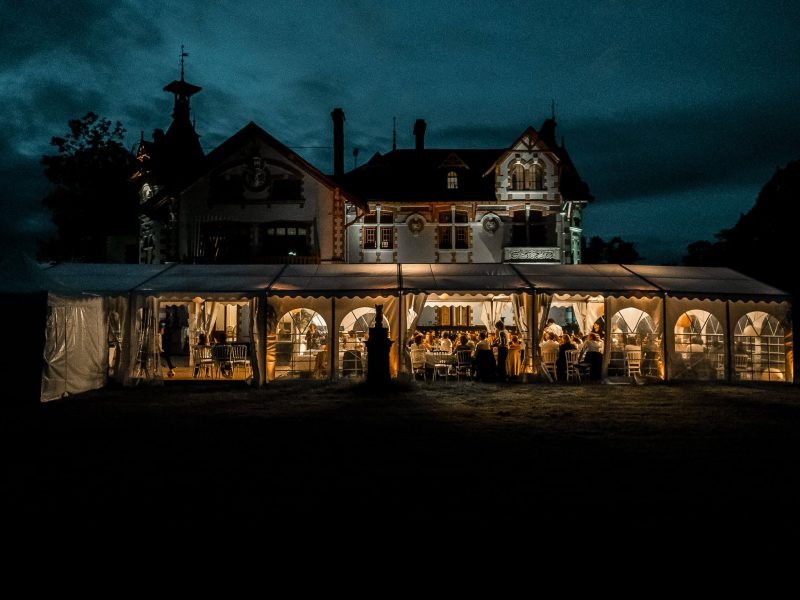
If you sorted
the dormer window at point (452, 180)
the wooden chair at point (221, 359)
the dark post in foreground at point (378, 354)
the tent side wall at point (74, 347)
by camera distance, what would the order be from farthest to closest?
the dormer window at point (452, 180), the wooden chair at point (221, 359), the dark post in foreground at point (378, 354), the tent side wall at point (74, 347)

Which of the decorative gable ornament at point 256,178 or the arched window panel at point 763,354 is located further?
the decorative gable ornament at point 256,178

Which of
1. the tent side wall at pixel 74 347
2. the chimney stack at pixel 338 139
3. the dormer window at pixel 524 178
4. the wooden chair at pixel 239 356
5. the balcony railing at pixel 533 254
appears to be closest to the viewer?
the tent side wall at pixel 74 347

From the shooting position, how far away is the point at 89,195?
28672mm

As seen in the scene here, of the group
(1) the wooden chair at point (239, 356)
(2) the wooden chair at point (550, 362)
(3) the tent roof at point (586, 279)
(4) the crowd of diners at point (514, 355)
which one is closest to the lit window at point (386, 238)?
(3) the tent roof at point (586, 279)

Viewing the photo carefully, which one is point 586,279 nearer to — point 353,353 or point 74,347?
point 353,353

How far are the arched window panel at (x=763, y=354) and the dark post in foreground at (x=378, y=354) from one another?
714cm

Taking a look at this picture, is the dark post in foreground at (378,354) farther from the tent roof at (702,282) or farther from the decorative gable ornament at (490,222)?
the decorative gable ornament at (490,222)

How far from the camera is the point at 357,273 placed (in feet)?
44.4

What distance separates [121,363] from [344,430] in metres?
7.09

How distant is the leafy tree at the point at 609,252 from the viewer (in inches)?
2181

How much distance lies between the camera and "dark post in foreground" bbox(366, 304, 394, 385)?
11188mm

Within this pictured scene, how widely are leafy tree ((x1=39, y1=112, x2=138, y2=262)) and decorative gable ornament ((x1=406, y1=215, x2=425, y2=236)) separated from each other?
1373cm

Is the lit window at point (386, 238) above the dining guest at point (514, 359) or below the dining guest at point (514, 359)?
above

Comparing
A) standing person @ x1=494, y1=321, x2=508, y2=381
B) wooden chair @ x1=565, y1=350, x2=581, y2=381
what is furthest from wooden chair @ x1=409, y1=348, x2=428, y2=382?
wooden chair @ x1=565, y1=350, x2=581, y2=381
